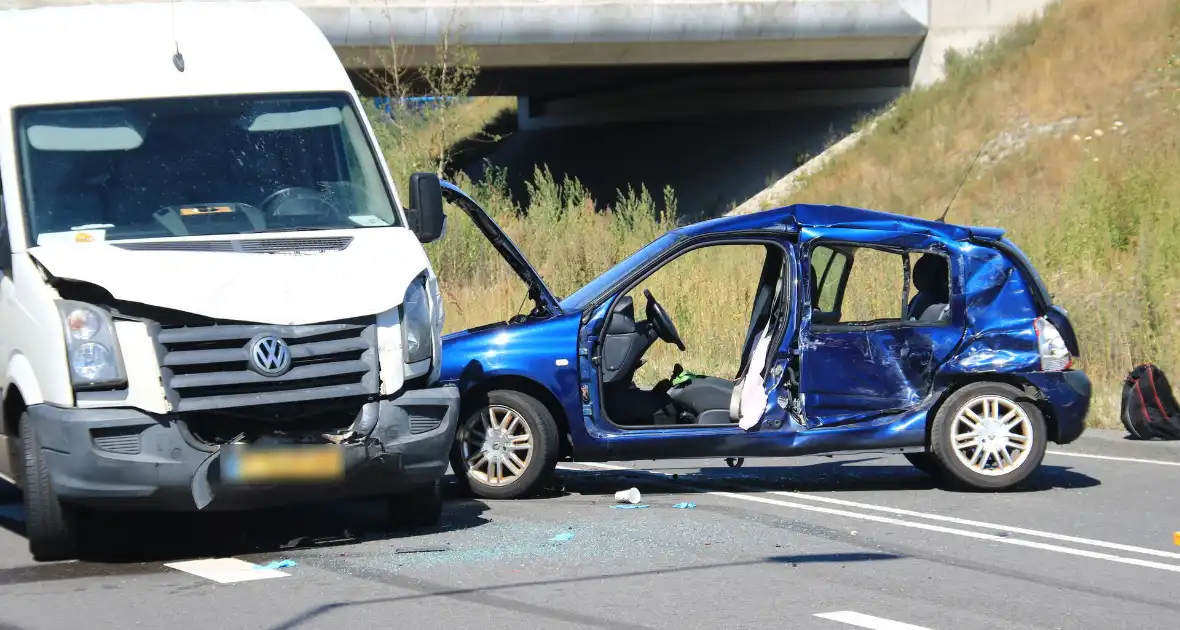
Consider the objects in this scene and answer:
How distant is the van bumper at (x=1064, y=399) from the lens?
10.0m

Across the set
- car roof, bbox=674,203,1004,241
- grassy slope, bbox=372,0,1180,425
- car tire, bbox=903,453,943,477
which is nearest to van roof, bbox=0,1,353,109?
car roof, bbox=674,203,1004,241

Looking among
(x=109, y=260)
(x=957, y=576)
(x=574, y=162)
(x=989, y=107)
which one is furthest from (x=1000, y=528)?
(x=574, y=162)

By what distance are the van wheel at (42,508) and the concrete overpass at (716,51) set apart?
24.2 m

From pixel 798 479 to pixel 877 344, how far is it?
1.39 m

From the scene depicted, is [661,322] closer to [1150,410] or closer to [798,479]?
[798,479]

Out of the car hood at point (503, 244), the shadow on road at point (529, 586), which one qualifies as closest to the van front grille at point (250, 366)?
the shadow on road at point (529, 586)

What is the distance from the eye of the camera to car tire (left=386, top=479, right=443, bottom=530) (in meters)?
8.79

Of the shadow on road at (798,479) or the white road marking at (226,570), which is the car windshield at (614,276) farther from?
the white road marking at (226,570)

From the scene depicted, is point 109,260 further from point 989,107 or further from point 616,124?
point 616,124

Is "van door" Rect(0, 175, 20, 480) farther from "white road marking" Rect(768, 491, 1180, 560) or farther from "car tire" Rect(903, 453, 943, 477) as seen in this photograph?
"car tire" Rect(903, 453, 943, 477)

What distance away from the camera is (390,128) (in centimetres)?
2962

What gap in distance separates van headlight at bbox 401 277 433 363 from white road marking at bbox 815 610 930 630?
2.78 meters

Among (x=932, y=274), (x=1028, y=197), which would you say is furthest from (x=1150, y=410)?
(x=1028, y=197)

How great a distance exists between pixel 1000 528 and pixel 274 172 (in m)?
4.58
